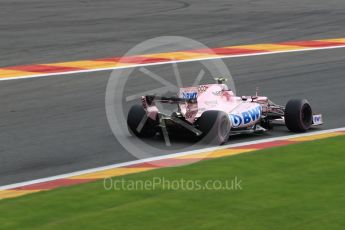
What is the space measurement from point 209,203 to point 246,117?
3.57 metres

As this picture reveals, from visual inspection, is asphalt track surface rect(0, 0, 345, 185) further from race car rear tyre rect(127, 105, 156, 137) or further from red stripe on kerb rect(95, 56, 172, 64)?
red stripe on kerb rect(95, 56, 172, 64)

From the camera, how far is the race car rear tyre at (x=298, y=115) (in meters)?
13.5

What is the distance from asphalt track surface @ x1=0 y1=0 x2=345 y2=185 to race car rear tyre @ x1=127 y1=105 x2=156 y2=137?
37cm

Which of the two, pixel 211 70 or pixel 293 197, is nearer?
pixel 293 197

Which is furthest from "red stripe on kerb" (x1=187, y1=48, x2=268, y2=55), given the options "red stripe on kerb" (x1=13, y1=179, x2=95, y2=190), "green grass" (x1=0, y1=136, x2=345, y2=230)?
"red stripe on kerb" (x1=13, y1=179, x2=95, y2=190)

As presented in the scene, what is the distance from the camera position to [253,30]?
24312mm

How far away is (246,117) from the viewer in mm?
13234

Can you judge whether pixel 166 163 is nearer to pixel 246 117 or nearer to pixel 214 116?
pixel 214 116

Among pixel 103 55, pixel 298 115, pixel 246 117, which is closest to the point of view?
pixel 246 117

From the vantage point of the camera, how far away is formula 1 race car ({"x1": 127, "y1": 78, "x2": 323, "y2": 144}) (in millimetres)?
12695

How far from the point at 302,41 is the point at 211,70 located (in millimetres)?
3532

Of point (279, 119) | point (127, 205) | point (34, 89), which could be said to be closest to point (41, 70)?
point (34, 89)

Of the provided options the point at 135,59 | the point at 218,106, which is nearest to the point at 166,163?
the point at 218,106

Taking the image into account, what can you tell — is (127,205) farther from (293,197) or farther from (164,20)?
(164,20)
